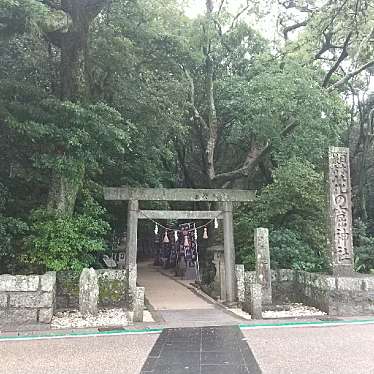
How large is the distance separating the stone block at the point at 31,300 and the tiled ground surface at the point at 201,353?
269 centimetres

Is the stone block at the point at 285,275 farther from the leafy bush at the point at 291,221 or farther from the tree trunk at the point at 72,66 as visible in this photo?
the tree trunk at the point at 72,66

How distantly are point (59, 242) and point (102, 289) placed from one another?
199 cm

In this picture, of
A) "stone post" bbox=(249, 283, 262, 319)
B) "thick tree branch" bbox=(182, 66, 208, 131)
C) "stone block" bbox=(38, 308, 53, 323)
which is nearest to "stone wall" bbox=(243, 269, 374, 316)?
"stone post" bbox=(249, 283, 262, 319)

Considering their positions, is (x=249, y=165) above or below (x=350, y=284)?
above

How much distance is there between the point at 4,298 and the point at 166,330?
11.6ft

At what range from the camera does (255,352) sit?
6211 mm

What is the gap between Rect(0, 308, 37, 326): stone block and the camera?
848 cm

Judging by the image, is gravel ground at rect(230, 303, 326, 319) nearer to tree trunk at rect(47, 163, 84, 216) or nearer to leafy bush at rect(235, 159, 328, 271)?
leafy bush at rect(235, 159, 328, 271)

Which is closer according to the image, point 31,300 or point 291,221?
point 31,300

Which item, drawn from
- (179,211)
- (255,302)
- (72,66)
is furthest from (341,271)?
(72,66)

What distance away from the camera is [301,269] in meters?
12.3

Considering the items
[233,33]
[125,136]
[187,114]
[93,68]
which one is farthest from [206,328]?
[233,33]

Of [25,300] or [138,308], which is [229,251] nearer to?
[138,308]

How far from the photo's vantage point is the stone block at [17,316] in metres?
8.48
